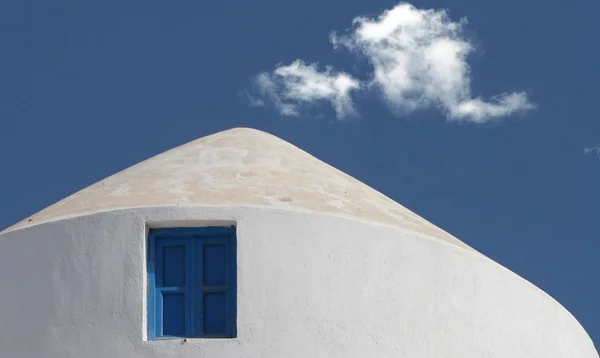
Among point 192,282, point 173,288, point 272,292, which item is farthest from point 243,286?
point 173,288

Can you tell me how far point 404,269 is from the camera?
9891mm

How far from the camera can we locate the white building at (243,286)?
31.3 feet

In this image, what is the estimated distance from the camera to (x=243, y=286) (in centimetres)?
959

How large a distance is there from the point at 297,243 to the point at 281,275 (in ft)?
1.01

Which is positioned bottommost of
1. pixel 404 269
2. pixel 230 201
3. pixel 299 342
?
pixel 299 342

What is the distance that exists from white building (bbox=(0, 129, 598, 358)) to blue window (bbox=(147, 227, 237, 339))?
1 cm

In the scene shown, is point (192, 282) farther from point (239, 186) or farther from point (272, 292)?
point (239, 186)

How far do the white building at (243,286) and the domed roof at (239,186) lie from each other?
74 mm

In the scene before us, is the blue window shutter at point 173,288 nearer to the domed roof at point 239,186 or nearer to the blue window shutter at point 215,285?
the blue window shutter at point 215,285

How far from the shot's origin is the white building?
9.53m

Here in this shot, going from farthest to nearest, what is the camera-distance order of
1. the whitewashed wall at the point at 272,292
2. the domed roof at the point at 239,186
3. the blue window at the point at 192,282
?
the domed roof at the point at 239,186 → the blue window at the point at 192,282 → the whitewashed wall at the point at 272,292

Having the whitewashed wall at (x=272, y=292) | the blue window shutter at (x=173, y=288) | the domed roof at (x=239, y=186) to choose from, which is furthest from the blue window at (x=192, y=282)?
the domed roof at (x=239, y=186)

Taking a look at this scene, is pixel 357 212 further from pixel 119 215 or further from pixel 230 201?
pixel 119 215

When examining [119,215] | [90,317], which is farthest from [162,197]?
[90,317]
